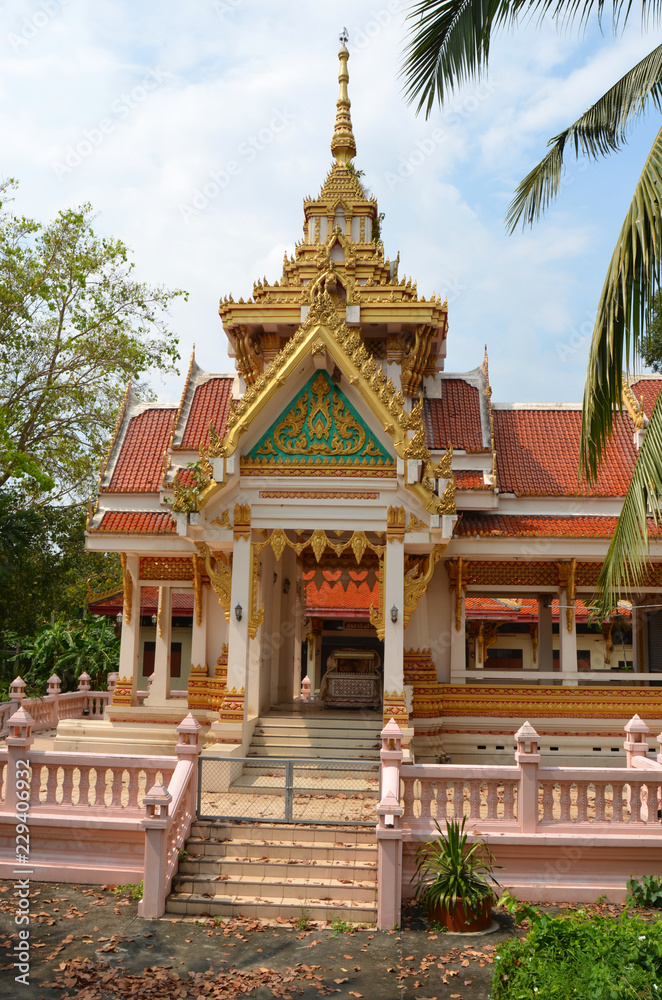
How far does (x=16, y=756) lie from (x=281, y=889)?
129 inches

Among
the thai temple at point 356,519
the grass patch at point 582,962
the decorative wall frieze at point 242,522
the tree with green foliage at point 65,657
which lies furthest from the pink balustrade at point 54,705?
the grass patch at point 582,962

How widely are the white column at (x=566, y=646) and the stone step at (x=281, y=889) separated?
676cm

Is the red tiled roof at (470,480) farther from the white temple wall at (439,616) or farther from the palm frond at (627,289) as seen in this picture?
the palm frond at (627,289)

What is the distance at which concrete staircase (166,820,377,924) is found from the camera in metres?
8.29

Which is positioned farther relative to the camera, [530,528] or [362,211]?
[362,211]

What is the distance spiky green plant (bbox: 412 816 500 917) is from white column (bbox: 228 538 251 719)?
4124mm

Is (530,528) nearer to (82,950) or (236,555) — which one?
(236,555)

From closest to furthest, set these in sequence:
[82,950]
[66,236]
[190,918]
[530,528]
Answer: [82,950], [190,918], [530,528], [66,236]

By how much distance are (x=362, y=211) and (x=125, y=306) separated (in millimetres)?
9691

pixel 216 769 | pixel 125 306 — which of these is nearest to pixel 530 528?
pixel 216 769

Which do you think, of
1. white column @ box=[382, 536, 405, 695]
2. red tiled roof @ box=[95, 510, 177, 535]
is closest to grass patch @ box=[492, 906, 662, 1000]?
white column @ box=[382, 536, 405, 695]

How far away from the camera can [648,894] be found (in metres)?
8.56

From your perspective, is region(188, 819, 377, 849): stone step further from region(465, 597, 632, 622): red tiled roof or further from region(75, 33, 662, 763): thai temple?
region(465, 597, 632, 622): red tiled roof

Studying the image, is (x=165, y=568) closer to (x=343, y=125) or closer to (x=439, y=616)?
(x=439, y=616)
